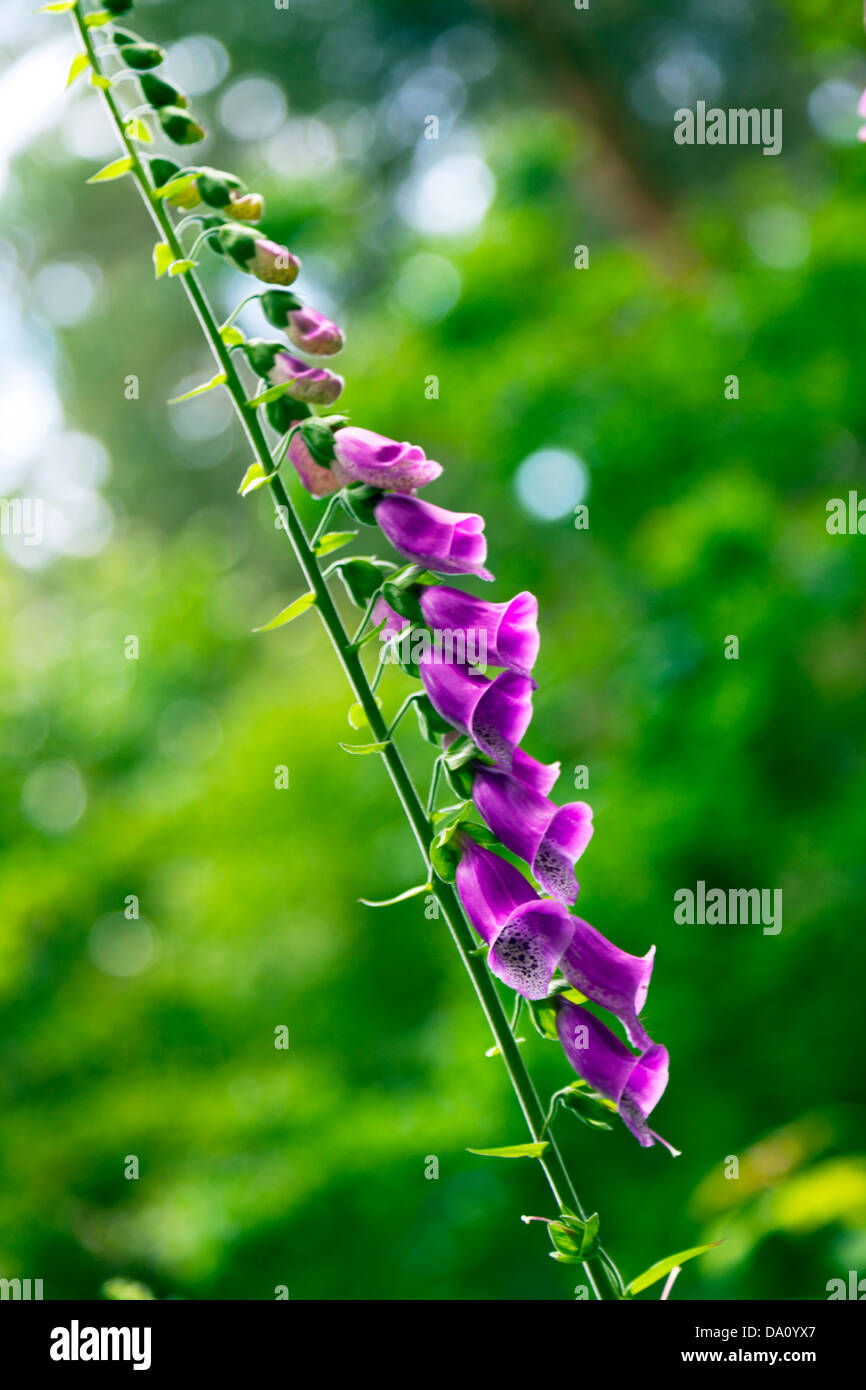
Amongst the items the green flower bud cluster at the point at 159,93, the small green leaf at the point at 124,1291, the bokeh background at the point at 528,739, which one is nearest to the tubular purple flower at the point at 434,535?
the green flower bud cluster at the point at 159,93

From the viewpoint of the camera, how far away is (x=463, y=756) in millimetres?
481

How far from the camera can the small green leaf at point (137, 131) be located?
504 mm

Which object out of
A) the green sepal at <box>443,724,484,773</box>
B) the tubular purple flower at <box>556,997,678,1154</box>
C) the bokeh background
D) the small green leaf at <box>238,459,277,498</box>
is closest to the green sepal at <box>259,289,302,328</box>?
the small green leaf at <box>238,459,277,498</box>

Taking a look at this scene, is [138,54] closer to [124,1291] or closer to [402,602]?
[402,602]

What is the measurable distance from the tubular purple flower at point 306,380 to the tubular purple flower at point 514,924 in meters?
0.21

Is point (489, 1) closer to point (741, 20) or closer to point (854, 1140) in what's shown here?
point (741, 20)

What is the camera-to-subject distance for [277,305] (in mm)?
541

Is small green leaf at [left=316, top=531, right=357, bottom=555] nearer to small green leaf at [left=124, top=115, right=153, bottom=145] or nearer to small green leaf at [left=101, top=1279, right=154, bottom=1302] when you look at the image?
small green leaf at [left=124, top=115, right=153, bottom=145]

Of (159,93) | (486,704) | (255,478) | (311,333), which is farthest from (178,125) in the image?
(486,704)

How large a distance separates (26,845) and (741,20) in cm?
391

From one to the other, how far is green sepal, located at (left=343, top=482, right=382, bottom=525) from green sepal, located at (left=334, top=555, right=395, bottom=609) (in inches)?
0.8

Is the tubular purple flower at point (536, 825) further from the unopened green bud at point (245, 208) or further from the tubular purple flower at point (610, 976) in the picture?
the unopened green bud at point (245, 208)

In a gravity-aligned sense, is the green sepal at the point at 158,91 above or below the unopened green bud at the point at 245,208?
above

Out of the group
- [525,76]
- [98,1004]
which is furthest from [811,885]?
[525,76]
